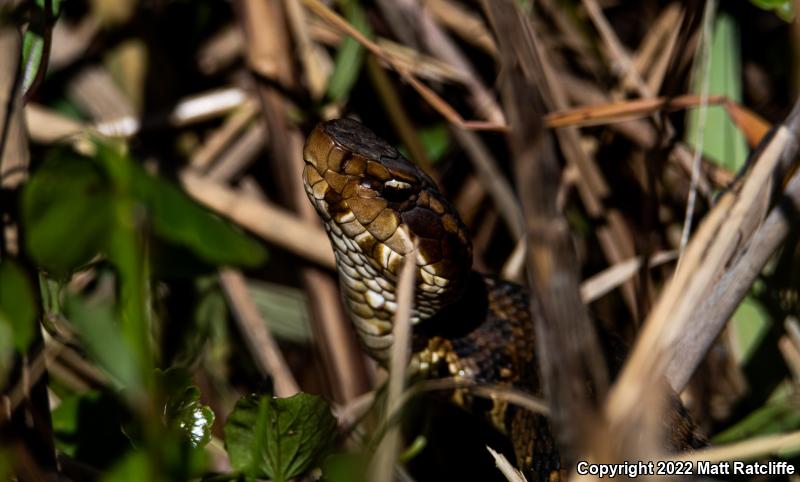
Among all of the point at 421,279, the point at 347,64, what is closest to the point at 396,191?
the point at 421,279

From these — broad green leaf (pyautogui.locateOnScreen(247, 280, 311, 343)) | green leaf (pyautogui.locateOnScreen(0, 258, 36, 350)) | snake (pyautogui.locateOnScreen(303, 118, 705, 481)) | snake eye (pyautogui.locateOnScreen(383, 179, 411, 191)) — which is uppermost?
green leaf (pyautogui.locateOnScreen(0, 258, 36, 350))

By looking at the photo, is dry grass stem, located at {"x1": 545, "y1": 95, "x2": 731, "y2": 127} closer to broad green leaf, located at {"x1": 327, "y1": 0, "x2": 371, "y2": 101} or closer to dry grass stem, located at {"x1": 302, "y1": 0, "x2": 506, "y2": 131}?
dry grass stem, located at {"x1": 302, "y1": 0, "x2": 506, "y2": 131}

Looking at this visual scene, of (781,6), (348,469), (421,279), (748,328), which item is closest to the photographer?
(348,469)

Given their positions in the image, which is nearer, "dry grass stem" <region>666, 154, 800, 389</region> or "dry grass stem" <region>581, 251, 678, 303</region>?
"dry grass stem" <region>666, 154, 800, 389</region>

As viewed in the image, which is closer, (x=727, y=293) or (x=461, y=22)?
(x=727, y=293)

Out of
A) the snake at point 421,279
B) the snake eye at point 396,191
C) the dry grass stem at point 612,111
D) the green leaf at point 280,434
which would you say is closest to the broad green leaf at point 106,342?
the green leaf at point 280,434

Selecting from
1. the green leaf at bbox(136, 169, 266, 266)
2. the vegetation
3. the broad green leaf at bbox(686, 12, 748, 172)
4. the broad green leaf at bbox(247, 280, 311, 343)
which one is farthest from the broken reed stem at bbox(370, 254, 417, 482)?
the broad green leaf at bbox(247, 280, 311, 343)

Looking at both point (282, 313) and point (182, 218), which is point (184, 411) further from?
point (282, 313)

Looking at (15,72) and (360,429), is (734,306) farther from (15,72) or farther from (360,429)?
(15,72)
